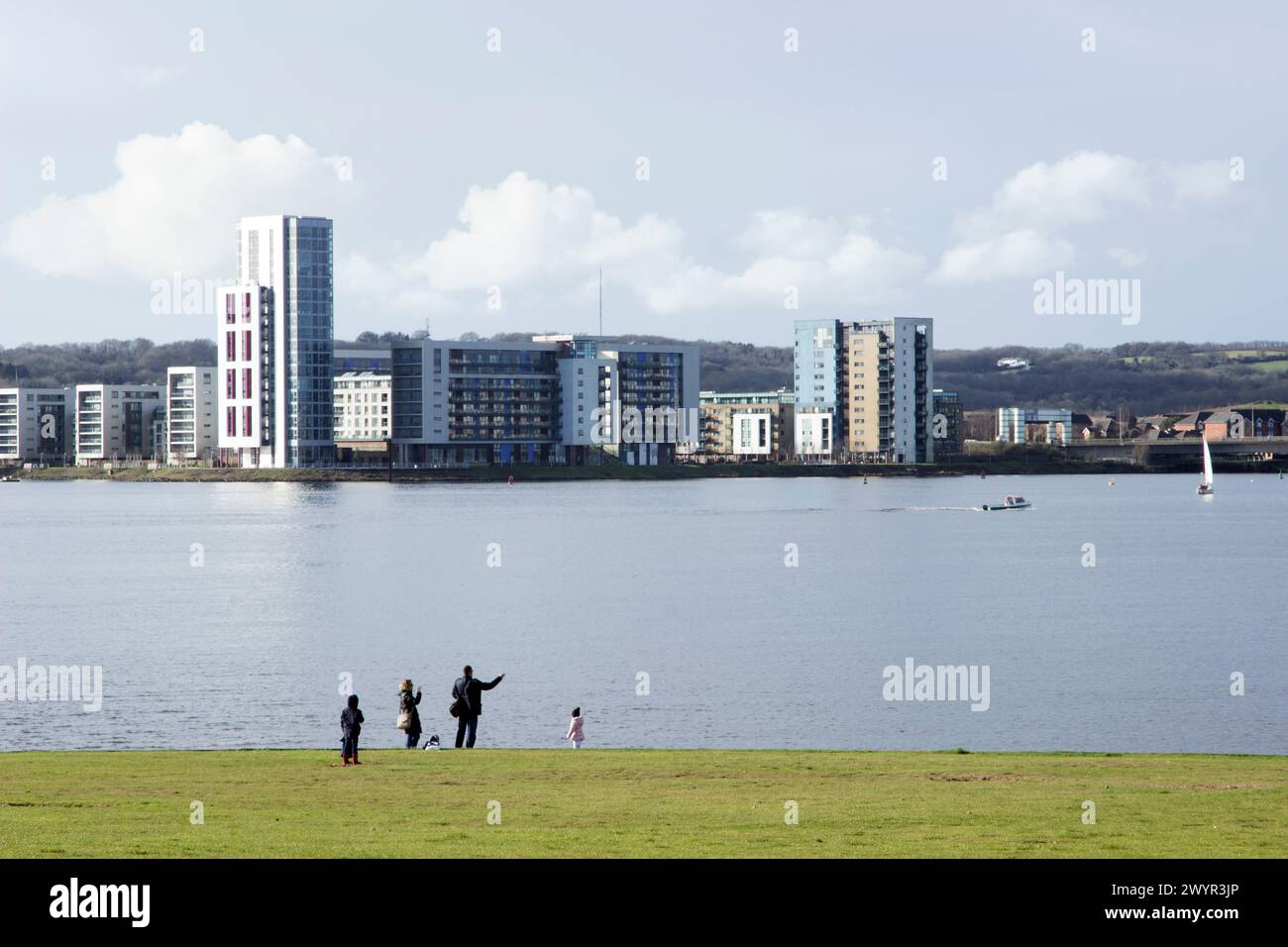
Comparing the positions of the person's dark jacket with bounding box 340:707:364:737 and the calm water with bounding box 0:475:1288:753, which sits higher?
the person's dark jacket with bounding box 340:707:364:737

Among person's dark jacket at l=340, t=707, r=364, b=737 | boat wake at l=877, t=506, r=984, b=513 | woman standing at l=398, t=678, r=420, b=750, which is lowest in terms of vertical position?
woman standing at l=398, t=678, r=420, b=750

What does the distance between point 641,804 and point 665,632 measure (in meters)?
45.5

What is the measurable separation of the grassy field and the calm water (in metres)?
11.2

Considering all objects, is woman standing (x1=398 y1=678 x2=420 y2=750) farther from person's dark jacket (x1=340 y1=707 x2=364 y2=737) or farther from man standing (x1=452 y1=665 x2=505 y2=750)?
person's dark jacket (x1=340 y1=707 x2=364 y2=737)

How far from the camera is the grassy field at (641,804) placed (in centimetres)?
1869

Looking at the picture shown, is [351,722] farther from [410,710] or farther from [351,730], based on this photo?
[410,710]

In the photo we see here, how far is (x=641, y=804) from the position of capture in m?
22.7

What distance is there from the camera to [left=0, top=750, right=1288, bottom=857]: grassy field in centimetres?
1869

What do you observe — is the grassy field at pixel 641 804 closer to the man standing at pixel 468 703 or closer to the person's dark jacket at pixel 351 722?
the person's dark jacket at pixel 351 722

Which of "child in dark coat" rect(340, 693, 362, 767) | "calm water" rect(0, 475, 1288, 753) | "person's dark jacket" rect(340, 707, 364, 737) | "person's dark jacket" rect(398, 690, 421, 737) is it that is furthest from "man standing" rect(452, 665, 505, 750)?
"calm water" rect(0, 475, 1288, 753)
